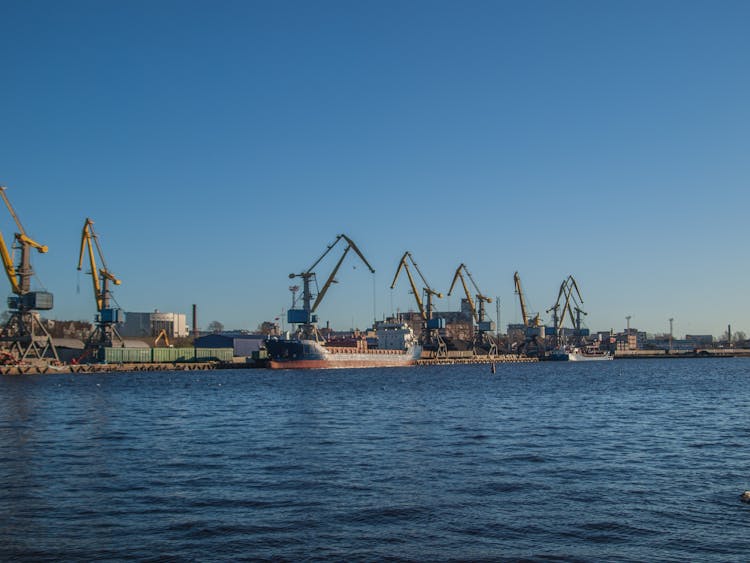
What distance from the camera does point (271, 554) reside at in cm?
1395

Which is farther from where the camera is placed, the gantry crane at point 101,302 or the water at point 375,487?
the gantry crane at point 101,302

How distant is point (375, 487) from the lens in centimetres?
2005

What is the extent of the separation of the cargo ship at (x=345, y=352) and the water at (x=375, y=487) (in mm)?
87147

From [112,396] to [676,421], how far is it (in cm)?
4314

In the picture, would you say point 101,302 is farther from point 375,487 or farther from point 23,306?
point 375,487

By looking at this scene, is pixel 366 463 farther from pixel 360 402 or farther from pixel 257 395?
pixel 257 395

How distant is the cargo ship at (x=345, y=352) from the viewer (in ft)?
421

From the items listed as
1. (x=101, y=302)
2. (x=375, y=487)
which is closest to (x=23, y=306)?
(x=101, y=302)

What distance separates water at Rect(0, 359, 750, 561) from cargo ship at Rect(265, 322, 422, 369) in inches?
3431

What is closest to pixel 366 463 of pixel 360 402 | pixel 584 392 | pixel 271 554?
pixel 271 554

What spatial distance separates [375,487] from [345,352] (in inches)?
4887

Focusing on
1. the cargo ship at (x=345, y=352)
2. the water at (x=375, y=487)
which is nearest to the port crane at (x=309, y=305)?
the cargo ship at (x=345, y=352)

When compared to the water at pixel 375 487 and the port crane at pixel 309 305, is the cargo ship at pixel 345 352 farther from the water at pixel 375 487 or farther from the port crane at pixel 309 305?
the water at pixel 375 487

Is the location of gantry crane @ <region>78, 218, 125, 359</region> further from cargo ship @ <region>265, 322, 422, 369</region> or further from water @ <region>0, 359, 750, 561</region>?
water @ <region>0, 359, 750, 561</region>
